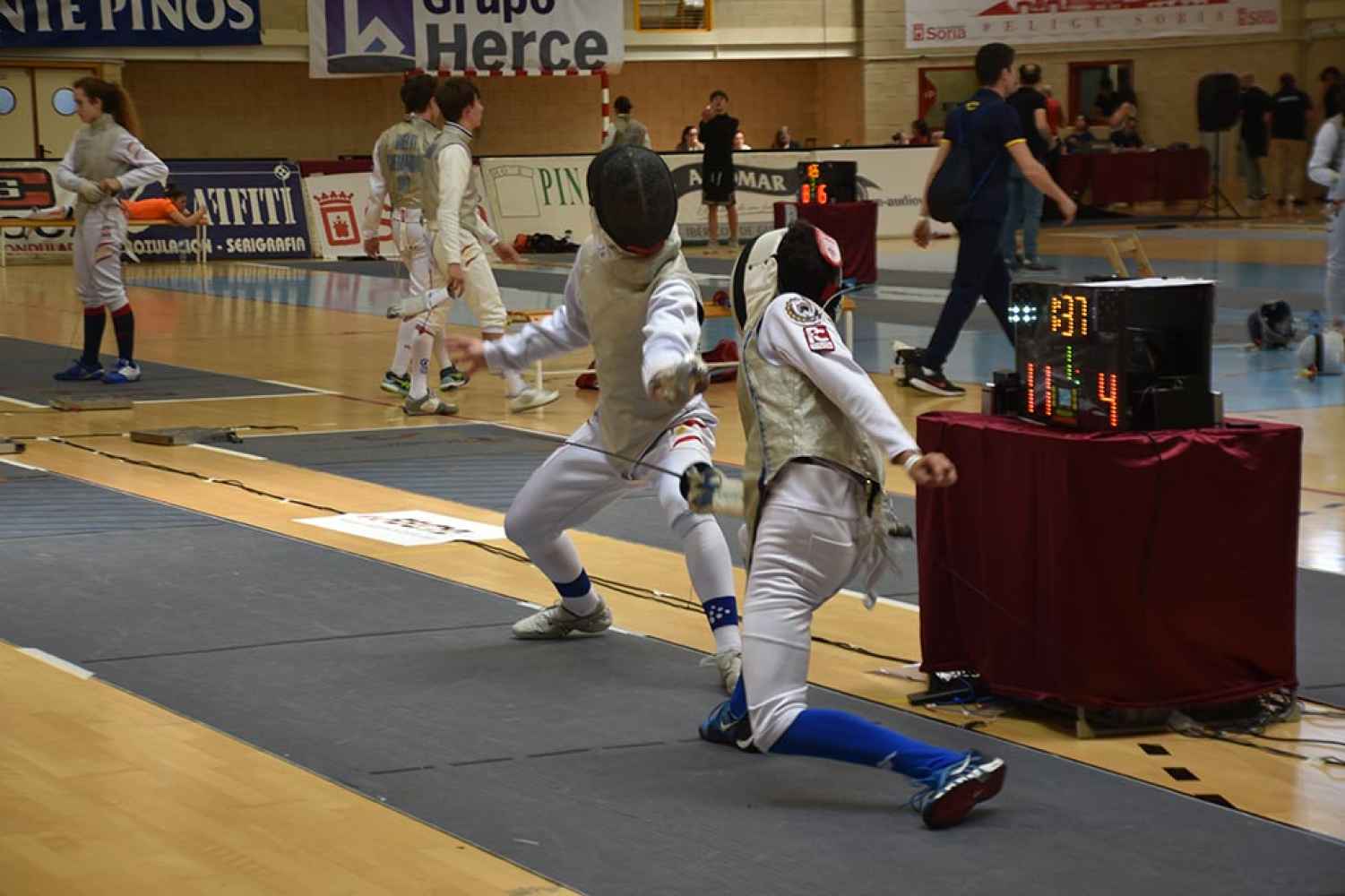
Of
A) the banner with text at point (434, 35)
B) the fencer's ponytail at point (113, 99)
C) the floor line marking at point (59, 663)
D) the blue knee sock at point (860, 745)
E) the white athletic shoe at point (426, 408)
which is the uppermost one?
the banner with text at point (434, 35)

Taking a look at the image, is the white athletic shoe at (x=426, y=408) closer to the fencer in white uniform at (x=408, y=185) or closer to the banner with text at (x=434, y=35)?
the fencer in white uniform at (x=408, y=185)

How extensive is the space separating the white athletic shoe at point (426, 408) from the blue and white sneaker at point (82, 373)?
2.39 metres

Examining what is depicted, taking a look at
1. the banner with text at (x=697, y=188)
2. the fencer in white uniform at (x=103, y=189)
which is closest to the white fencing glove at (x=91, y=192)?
the fencer in white uniform at (x=103, y=189)

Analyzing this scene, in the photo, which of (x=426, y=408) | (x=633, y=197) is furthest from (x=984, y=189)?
→ (x=633, y=197)

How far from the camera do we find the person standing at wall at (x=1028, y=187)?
1648 cm

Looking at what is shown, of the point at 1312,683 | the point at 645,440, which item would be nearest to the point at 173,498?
the point at 645,440

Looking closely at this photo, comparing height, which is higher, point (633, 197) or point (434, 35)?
point (434, 35)

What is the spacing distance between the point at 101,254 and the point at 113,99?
2.94ft

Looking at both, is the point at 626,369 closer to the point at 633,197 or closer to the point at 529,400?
the point at 633,197

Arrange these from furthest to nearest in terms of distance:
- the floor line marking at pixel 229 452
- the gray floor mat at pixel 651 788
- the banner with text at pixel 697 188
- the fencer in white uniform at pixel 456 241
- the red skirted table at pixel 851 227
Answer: the banner with text at pixel 697 188
the red skirted table at pixel 851 227
the fencer in white uniform at pixel 456 241
the floor line marking at pixel 229 452
the gray floor mat at pixel 651 788

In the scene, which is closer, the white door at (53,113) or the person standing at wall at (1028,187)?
the person standing at wall at (1028,187)

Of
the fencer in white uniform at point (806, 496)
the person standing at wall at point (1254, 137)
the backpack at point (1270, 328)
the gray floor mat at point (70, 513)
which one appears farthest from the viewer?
the person standing at wall at point (1254, 137)

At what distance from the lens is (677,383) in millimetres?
4324

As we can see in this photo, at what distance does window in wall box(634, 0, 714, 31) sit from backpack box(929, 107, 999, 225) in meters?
18.2
